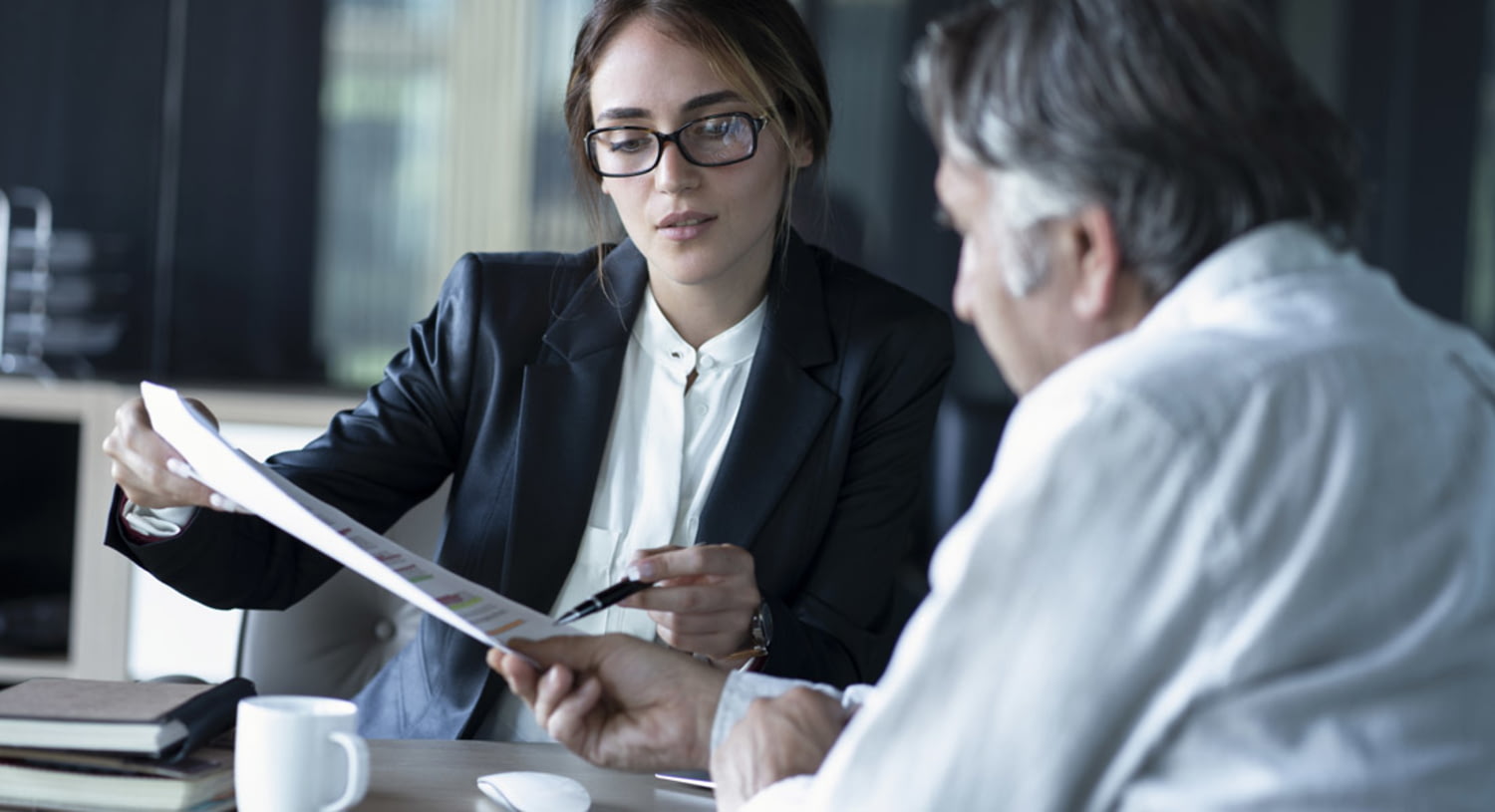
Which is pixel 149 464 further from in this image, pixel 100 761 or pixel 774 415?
pixel 774 415

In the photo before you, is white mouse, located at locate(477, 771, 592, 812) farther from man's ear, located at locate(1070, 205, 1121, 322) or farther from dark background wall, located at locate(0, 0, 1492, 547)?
dark background wall, located at locate(0, 0, 1492, 547)

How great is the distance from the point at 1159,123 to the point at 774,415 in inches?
33.4

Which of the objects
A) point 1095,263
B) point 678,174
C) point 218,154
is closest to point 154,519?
point 678,174

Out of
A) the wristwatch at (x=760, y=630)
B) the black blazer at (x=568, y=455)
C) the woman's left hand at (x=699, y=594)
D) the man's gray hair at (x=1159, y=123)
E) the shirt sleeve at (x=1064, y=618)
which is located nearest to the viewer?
the shirt sleeve at (x=1064, y=618)

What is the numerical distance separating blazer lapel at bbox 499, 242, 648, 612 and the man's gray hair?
82cm

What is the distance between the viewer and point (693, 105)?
1522 millimetres

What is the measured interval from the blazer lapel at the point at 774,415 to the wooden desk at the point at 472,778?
0.39 metres

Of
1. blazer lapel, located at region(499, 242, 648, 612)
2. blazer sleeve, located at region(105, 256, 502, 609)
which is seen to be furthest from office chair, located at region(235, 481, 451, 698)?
blazer lapel, located at region(499, 242, 648, 612)

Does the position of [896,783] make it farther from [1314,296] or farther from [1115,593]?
[1314,296]

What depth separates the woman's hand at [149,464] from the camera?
126 cm

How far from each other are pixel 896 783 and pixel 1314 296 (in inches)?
13.4

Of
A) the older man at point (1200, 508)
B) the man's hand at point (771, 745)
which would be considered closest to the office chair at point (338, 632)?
the man's hand at point (771, 745)

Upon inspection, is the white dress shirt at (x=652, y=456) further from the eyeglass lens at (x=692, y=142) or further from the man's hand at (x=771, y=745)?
the man's hand at (x=771, y=745)

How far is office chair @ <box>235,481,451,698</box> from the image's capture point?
Answer: 1674 millimetres
